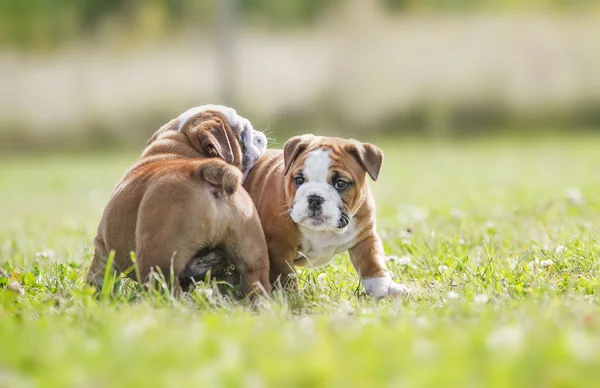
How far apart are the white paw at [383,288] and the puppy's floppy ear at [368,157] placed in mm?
520

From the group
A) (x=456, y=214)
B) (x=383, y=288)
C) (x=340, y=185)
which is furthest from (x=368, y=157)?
(x=456, y=214)

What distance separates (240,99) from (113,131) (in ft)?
9.98

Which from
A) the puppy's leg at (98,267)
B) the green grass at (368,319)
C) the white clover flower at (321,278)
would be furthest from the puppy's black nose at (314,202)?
the puppy's leg at (98,267)

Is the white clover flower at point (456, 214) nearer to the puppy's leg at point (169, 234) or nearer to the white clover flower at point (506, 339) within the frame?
the puppy's leg at point (169, 234)

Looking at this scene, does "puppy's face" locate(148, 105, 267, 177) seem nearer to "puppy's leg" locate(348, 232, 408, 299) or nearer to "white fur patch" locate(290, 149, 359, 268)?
"white fur patch" locate(290, 149, 359, 268)

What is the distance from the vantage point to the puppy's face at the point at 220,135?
4422 mm

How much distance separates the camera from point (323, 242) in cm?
429

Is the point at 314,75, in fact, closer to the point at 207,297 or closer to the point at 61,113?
the point at 61,113

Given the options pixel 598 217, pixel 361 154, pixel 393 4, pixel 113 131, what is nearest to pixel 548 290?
pixel 361 154

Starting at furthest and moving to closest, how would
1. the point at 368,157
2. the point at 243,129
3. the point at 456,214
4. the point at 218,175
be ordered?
the point at 456,214 → the point at 243,129 → the point at 368,157 → the point at 218,175

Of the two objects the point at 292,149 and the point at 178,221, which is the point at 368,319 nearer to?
the point at 178,221

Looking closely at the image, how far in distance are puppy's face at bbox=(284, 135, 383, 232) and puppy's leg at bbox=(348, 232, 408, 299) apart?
0.23 meters

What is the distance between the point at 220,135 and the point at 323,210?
0.78 meters

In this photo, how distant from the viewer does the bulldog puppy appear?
3.67 meters
